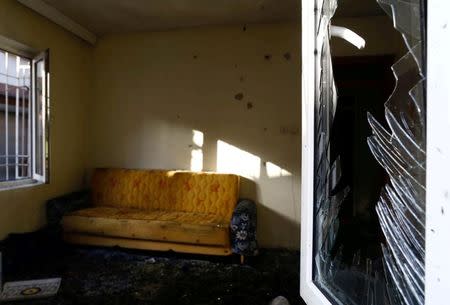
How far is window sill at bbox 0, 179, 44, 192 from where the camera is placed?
2.71 meters

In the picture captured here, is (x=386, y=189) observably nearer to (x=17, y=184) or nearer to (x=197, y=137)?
(x=197, y=137)

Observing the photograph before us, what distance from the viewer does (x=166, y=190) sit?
132 inches

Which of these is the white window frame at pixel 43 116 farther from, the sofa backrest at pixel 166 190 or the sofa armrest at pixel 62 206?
the sofa backrest at pixel 166 190

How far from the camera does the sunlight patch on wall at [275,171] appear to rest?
3244mm

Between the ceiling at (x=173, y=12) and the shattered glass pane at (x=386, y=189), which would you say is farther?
the ceiling at (x=173, y=12)

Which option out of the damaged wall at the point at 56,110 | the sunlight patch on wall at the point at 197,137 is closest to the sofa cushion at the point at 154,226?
the damaged wall at the point at 56,110

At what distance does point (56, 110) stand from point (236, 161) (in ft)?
6.72

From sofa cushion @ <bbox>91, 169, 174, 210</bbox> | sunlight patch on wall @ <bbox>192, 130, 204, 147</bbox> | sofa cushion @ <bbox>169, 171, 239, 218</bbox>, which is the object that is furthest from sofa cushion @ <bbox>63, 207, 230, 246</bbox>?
sunlight patch on wall @ <bbox>192, 130, 204, 147</bbox>

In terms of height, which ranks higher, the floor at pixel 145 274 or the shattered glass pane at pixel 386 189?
the shattered glass pane at pixel 386 189

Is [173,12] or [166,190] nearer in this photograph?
[173,12]

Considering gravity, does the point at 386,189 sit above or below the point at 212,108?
below

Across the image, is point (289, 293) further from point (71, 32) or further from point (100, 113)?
point (71, 32)

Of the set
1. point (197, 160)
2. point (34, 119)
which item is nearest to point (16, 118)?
point (34, 119)
